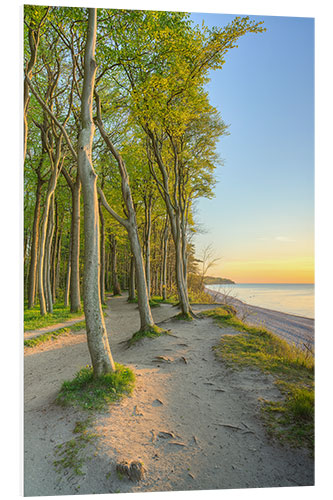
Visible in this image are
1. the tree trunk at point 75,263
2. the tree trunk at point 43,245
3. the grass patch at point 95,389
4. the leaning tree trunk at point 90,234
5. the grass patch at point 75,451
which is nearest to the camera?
the grass patch at point 75,451

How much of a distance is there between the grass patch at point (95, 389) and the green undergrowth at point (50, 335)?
114 inches

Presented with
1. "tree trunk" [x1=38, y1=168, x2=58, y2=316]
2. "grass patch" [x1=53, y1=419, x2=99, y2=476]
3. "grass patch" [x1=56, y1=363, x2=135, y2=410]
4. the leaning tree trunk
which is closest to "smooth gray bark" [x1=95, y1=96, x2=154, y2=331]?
the leaning tree trunk

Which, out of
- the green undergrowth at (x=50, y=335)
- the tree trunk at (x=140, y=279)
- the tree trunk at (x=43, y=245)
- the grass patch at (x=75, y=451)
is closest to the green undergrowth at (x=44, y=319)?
the tree trunk at (x=43, y=245)

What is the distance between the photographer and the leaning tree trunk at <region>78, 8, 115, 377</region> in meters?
3.58

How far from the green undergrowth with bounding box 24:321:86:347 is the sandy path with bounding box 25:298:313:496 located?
1465 mm

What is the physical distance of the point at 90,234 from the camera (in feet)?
11.7

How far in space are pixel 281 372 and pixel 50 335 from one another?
15.9 ft

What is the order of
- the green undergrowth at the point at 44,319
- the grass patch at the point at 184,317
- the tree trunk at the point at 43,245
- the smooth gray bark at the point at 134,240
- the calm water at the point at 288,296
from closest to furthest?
1. the calm water at the point at 288,296
2. the smooth gray bark at the point at 134,240
3. the green undergrowth at the point at 44,319
4. the grass patch at the point at 184,317
5. the tree trunk at the point at 43,245

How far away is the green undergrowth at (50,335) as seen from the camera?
6.16 m

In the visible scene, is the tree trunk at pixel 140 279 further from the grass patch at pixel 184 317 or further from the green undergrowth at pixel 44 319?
the green undergrowth at pixel 44 319

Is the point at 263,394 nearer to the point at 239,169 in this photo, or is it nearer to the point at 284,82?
the point at 239,169

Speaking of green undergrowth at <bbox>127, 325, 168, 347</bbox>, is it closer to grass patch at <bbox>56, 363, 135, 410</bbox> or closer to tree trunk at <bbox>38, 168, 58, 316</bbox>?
grass patch at <bbox>56, 363, 135, 410</bbox>

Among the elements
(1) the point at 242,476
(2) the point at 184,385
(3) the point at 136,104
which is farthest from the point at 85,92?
(1) the point at 242,476

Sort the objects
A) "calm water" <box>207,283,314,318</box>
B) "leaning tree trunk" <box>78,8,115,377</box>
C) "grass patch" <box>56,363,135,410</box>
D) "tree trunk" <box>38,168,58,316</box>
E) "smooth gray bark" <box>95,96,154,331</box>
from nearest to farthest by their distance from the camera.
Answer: "grass patch" <box>56,363,135,410</box> → "leaning tree trunk" <box>78,8,115,377</box> → "calm water" <box>207,283,314,318</box> → "smooth gray bark" <box>95,96,154,331</box> → "tree trunk" <box>38,168,58,316</box>
